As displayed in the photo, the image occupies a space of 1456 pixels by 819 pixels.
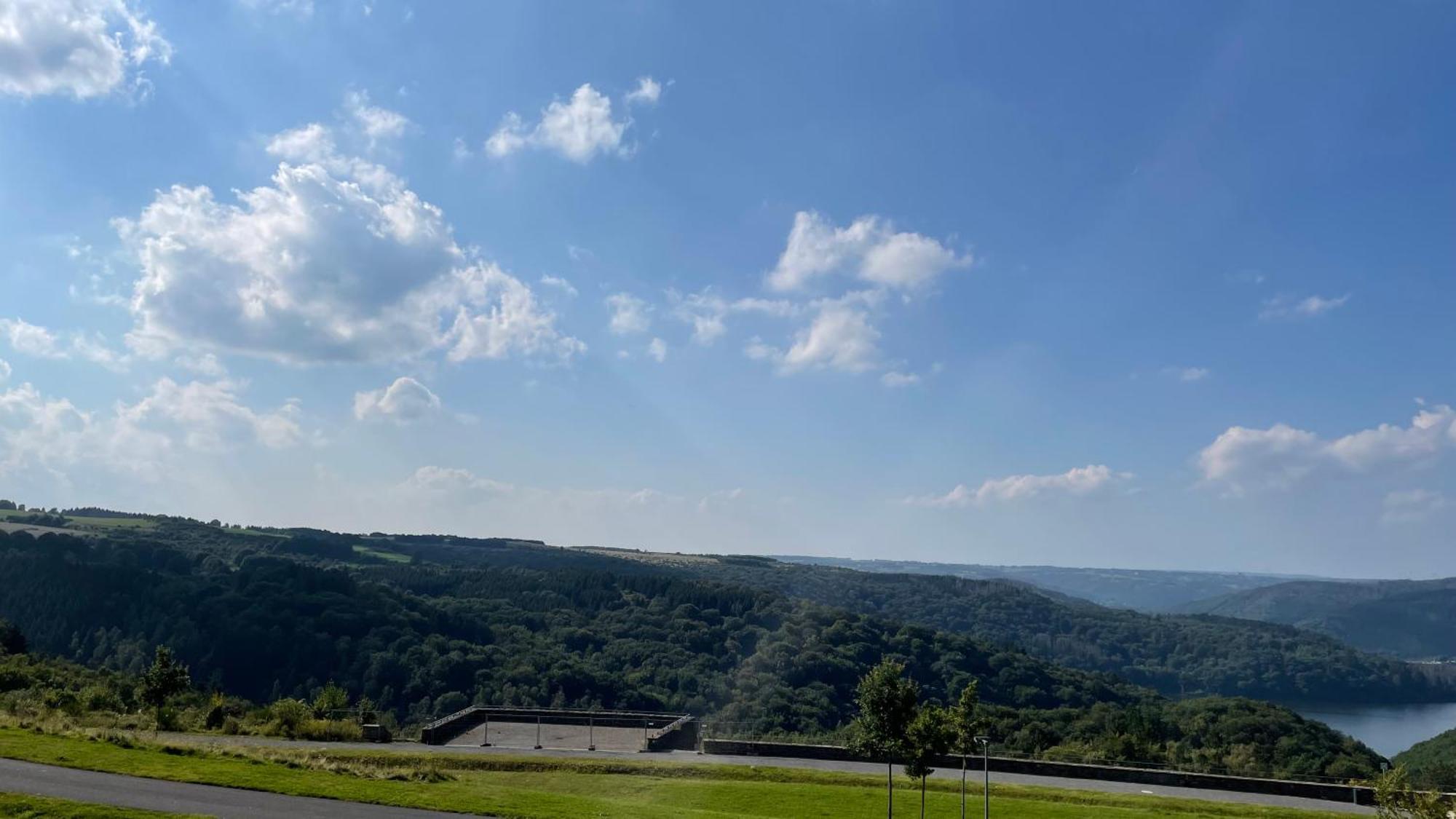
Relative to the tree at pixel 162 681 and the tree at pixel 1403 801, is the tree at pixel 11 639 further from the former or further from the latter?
the tree at pixel 1403 801

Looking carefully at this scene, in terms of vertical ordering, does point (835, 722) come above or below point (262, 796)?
below

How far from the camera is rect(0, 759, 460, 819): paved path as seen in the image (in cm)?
1435

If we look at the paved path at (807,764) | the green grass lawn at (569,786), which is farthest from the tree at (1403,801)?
the paved path at (807,764)

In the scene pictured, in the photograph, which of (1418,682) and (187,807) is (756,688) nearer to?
(187,807)

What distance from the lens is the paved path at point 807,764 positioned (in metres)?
22.4

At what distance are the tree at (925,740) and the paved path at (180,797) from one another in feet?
29.3

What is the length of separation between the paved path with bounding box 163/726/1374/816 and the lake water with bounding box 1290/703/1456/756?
9898cm

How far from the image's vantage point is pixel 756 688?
77.1 m

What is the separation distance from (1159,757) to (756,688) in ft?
165

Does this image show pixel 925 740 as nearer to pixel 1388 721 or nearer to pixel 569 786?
pixel 569 786

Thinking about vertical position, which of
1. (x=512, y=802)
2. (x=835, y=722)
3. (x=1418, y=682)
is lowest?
(x=1418, y=682)

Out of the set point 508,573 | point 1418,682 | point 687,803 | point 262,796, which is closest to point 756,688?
point 687,803

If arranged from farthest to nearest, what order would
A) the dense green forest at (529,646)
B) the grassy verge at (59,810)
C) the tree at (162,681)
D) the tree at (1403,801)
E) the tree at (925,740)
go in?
1. the dense green forest at (529,646)
2. the tree at (162,681)
3. the tree at (925,740)
4. the tree at (1403,801)
5. the grassy verge at (59,810)

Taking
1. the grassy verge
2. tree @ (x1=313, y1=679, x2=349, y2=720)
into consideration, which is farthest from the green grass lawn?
tree @ (x1=313, y1=679, x2=349, y2=720)
